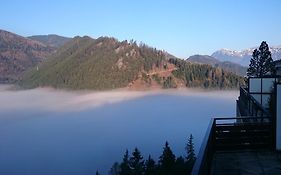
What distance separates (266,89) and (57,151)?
6834 inches

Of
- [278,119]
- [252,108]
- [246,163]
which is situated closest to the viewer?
[246,163]

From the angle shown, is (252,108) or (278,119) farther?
(252,108)

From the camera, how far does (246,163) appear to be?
11.1 meters

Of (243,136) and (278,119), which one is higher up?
(278,119)

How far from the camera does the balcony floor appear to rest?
33.9ft

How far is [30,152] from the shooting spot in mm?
193750

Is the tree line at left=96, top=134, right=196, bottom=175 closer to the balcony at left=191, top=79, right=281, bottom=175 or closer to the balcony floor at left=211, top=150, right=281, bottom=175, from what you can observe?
the balcony at left=191, top=79, right=281, bottom=175

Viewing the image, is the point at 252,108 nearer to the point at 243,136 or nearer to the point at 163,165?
the point at 243,136

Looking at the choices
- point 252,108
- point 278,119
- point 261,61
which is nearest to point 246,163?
point 278,119

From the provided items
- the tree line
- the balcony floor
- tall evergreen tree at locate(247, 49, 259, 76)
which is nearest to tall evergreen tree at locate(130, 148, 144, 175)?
the tree line

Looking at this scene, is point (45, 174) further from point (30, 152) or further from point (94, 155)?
point (30, 152)

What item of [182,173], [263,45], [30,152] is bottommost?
[30,152]

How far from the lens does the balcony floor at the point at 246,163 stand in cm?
1032

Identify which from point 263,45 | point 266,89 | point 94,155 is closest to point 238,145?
point 266,89
